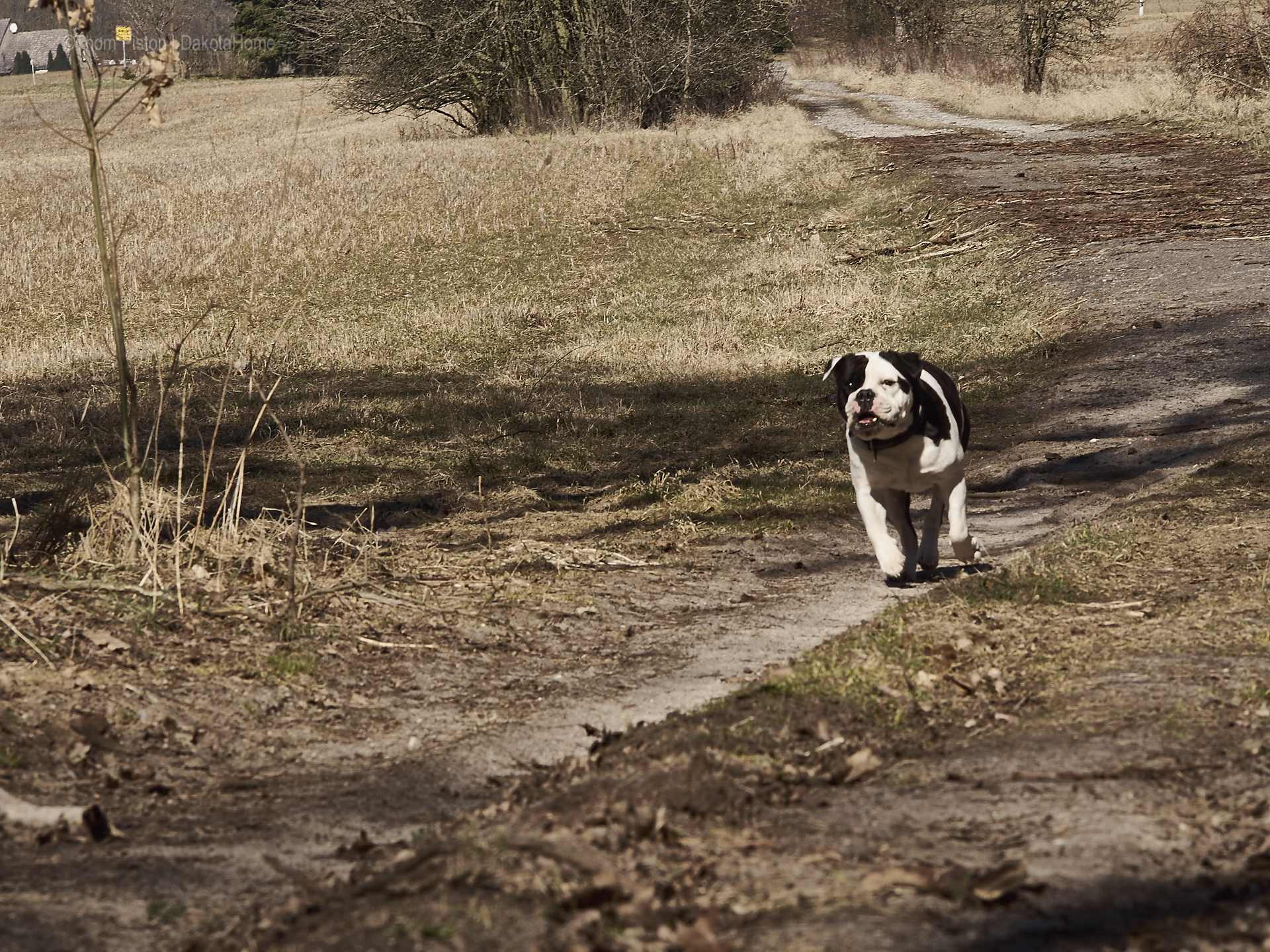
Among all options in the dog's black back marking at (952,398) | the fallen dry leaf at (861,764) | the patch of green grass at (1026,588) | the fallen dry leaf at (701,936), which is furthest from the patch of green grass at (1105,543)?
the fallen dry leaf at (701,936)

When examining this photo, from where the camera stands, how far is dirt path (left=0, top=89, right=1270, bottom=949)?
377 centimetres

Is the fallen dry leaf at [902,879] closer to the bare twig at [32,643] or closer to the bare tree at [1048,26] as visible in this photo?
the bare twig at [32,643]

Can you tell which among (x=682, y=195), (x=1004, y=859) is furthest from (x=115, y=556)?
(x=682, y=195)

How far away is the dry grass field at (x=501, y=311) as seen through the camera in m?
12.0

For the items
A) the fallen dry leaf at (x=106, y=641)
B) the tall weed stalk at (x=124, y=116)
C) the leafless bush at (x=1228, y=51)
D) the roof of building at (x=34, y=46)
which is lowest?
the fallen dry leaf at (x=106, y=641)

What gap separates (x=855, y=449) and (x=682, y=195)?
22.4m

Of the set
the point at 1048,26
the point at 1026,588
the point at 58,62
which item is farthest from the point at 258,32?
the point at 1026,588

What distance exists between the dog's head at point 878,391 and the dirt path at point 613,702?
3.74ft

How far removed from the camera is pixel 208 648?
6234mm

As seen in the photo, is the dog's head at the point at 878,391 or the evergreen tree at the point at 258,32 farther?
the evergreen tree at the point at 258,32

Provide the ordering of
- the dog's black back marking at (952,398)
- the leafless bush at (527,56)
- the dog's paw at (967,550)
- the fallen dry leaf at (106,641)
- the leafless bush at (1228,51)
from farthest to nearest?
the leafless bush at (527,56)
the leafless bush at (1228,51)
the dog's black back marking at (952,398)
the dog's paw at (967,550)
the fallen dry leaf at (106,641)

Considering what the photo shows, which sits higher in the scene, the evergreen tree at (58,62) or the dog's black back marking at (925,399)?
the evergreen tree at (58,62)

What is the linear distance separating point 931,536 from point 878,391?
146 cm

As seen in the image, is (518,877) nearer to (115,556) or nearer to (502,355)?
(115,556)
